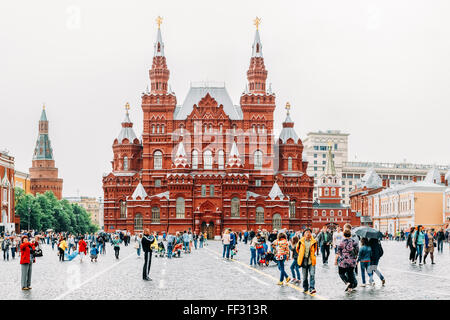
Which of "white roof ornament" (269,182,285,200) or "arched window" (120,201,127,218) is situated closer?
"white roof ornament" (269,182,285,200)

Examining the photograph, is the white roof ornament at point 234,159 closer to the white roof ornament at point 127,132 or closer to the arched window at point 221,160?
the arched window at point 221,160

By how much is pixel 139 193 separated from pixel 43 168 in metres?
95.4

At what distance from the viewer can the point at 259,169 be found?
Answer: 10219 centimetres

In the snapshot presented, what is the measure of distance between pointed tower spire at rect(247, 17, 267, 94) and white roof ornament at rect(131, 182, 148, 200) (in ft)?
71.0

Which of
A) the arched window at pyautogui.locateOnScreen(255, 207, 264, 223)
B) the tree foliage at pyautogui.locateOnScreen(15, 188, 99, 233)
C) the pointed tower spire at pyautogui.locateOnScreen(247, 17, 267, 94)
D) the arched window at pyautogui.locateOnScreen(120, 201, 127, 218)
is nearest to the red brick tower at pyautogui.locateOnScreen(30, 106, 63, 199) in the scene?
the tree foliage at pyautogui.locateOnScreen(15, 188, 99, 233)

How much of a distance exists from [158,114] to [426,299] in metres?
86.1

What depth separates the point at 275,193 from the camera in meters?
99.2

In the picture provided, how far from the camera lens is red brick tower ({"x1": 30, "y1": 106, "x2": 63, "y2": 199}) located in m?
185

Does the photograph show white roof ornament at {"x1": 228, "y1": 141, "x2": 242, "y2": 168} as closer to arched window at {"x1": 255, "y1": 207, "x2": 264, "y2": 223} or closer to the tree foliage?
arched window at {"x1": 255, "y1": 207, "x2": 264, "y2": 223}

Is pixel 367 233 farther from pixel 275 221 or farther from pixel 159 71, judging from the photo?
pixel 159 71

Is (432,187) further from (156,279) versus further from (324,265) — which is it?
(156,279)

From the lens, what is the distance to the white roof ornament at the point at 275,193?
99.0 metres

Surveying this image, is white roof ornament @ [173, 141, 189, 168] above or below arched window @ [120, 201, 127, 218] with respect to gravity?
above

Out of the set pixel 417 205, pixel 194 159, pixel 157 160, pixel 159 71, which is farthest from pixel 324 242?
pixel 417 205
